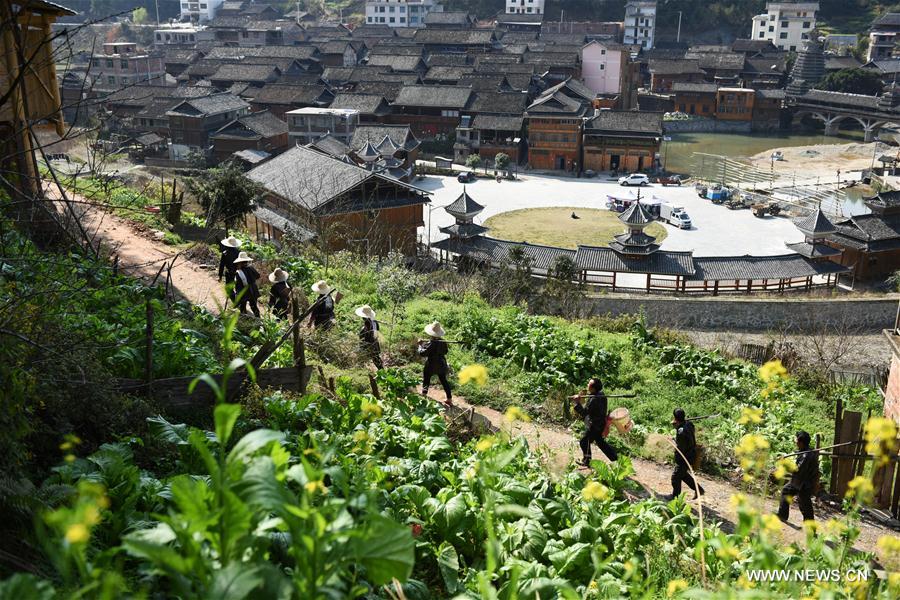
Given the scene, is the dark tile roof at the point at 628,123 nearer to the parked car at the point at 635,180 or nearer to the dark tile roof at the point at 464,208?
the parked car at the point at 635,180

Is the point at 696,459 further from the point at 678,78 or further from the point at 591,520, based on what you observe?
the point at 678,78

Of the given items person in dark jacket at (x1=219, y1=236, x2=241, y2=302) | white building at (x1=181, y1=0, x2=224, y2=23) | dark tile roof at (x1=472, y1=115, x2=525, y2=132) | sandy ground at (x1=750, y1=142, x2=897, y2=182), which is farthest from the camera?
white building at (x1=181, y1=0, x2=224, y2=23)

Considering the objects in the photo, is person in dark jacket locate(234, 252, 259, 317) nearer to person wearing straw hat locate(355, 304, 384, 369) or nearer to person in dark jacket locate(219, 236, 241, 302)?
person in dark jacket locate(219, 236, 241, 302)

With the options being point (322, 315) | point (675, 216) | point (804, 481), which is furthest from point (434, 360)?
point (675, 216)

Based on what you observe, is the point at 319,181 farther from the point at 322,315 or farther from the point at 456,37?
the point at 456,37

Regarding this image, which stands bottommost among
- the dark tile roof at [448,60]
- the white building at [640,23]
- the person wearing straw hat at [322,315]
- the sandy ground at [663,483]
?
the sandy ground at [663,483]

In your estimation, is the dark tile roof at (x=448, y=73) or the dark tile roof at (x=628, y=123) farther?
the dark tile roof at (x=448, y=73)

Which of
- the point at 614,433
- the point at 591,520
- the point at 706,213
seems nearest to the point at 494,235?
the point at 706,213

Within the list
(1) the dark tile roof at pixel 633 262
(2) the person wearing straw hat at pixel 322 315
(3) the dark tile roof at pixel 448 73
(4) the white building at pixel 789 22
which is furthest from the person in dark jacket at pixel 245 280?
(4) the white building at pixel 789 22

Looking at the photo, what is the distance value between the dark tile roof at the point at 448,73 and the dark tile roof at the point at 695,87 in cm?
1739

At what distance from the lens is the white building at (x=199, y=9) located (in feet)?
297

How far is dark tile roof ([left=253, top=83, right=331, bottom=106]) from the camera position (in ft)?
170

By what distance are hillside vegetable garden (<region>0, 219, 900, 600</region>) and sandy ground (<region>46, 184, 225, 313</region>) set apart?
8.96ft

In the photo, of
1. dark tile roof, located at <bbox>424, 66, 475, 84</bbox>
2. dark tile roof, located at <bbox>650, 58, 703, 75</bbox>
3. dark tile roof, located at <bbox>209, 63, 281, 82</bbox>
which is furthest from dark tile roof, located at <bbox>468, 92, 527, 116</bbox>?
dark tile roof, located at <bbox>650, 58, 703, 75</bbox>
